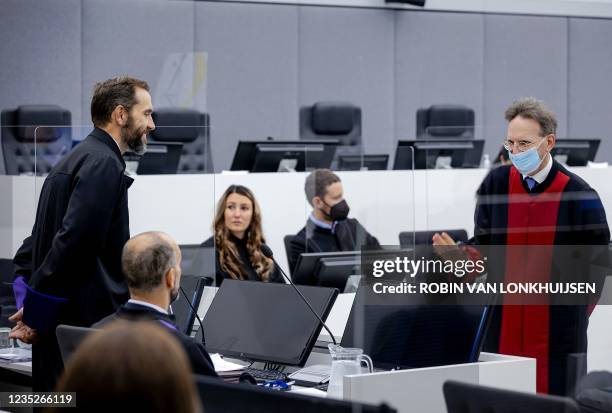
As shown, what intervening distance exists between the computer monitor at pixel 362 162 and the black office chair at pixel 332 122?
2861 millimetres

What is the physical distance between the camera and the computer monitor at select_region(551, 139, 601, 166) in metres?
5.44

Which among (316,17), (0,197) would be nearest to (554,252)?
(0,197)

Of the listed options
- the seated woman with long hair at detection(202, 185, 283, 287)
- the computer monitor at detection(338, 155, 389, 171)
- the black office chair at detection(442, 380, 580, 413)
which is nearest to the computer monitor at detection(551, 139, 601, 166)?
the computer monitor at detection(338, 155, 389, 171)

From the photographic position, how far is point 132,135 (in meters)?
3.18

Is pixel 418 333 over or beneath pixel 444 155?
beneath

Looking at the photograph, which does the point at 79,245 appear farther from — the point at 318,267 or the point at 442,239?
the point at 442,239

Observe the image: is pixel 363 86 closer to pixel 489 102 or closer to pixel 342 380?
pixel 489 102

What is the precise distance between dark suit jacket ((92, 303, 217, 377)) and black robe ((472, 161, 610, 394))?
4.05ft

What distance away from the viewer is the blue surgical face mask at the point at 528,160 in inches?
134

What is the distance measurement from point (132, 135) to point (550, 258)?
4.56 ft

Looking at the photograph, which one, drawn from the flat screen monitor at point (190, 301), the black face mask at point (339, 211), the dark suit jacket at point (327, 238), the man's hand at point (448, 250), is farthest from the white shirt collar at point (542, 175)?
the black face mask at point (339, 211)

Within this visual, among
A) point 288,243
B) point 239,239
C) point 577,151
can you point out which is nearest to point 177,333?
point 239,239

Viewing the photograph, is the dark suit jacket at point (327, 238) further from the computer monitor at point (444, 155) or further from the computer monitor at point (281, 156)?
the computer monitor at point (281, 156)

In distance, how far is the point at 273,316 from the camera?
328 cm
